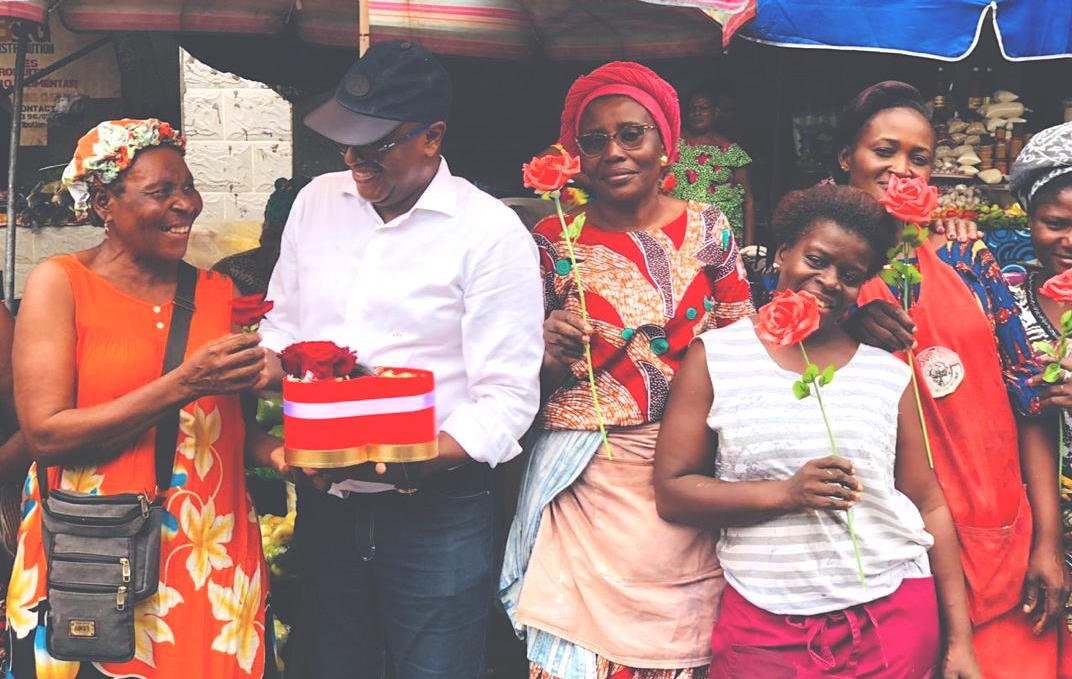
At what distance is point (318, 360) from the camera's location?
239 centimetres

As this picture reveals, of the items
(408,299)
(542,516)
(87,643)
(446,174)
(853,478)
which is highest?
(446,174)

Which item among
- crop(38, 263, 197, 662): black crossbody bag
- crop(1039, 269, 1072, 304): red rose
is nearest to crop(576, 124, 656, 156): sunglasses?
crop(1039, 269, 1072, 304): red rose

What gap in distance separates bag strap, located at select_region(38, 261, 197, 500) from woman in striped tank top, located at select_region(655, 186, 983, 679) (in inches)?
49.4

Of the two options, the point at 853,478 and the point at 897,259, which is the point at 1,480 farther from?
the point at 897,259

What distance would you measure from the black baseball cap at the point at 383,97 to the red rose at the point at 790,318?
39.6 inches

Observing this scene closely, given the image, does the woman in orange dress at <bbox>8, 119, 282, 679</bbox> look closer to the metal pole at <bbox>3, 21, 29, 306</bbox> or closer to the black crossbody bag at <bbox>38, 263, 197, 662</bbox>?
the black crossbody bag at <bbox>38, 263, 197, 662</bbox>

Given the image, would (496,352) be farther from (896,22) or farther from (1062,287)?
(896,22)

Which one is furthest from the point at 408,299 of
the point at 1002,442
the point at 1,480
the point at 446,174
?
the point at 1002,442

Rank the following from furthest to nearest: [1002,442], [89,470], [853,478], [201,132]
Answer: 1. [201,132]
2. [1002,442]
3. [89,470]
4. [853,478]

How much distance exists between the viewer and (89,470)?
265cm

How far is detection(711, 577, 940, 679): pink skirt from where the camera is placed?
253cm

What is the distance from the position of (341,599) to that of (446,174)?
120cm

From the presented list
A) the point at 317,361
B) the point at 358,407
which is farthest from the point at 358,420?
the point at 317,361

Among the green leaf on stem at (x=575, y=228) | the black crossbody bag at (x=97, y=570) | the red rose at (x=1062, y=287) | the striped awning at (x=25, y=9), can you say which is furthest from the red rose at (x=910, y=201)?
the striped awning at (x=25, y=9)
